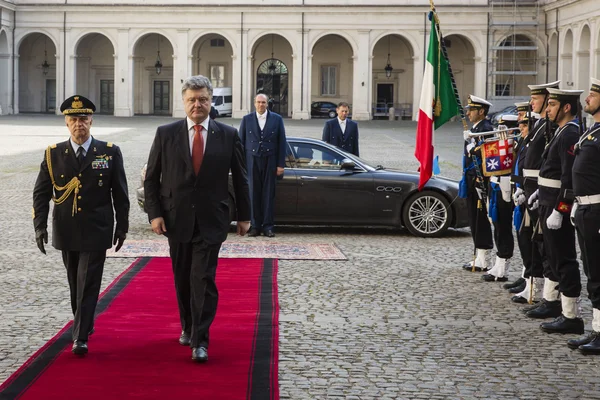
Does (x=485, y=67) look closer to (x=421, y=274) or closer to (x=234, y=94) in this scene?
(x=234, y=94)

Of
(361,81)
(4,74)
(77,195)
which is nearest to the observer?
(77,195)

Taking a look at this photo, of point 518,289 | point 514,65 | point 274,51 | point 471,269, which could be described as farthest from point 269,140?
point 274,51

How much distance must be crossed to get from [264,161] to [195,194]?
6.71 m

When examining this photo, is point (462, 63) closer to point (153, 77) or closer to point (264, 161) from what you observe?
point (153, 77)

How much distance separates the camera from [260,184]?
1326cm

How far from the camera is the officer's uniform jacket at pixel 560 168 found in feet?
24.6

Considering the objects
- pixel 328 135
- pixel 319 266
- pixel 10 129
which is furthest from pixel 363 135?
pixel 319 266

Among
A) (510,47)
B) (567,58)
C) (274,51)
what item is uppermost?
(274,51)

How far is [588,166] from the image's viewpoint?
708cm

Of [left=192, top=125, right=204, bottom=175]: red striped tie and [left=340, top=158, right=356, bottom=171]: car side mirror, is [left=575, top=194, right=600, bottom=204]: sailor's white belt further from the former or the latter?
[left=340, top=158, right=356, bottom=171]: car side mirror

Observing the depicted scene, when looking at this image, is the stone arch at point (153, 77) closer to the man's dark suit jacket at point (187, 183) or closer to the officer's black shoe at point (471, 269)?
the officer's black shoe at point (471, 269)

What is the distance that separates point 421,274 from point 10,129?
3327 centimetres

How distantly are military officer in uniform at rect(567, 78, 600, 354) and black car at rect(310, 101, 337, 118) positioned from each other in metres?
52.4

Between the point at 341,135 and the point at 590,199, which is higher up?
the point at 341,135
